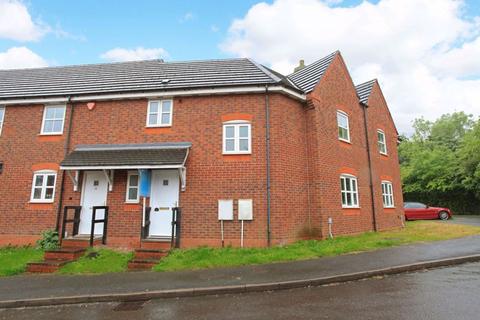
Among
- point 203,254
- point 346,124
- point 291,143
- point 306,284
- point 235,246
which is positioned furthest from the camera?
point 346,124

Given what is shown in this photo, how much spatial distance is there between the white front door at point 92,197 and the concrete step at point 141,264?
10.5ft

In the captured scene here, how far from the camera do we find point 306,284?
6.19 m

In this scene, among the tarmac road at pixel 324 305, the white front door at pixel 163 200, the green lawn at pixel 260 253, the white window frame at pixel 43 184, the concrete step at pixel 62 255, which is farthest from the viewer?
the white window frame at pixel 43 184

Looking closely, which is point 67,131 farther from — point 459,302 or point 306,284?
point 459,302

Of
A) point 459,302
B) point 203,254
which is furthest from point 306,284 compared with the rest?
point 203,254

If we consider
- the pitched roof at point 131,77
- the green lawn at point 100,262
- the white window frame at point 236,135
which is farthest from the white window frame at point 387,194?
the green lawn at point 100,262

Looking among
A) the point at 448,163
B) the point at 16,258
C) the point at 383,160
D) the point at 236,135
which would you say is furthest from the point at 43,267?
the point at 448,163

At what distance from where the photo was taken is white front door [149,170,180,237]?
34.3 feet

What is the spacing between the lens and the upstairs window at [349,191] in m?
12.5

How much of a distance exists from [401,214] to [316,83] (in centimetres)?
963

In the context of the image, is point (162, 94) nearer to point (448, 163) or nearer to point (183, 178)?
point (183, 178)

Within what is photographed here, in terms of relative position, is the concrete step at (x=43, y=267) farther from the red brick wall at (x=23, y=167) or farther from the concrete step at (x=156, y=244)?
the red brick wall at (x=23, y=167)

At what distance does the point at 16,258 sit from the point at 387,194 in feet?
54.8

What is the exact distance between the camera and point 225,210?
10023mm
